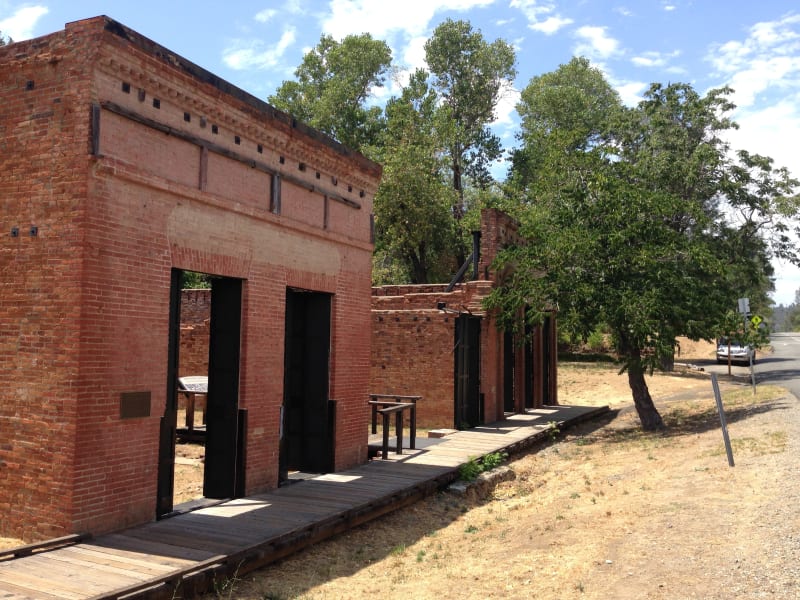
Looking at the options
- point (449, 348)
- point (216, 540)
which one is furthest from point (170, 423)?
point (449, 348)

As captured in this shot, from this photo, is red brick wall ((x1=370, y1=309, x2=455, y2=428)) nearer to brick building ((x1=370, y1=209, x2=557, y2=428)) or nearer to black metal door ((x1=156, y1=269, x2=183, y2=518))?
brick building ((x1=370, y1=209, x2=557, y2=428))

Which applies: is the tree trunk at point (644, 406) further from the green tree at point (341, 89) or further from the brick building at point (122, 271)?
the green tree at point (341, 89)

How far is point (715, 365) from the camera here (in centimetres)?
4434

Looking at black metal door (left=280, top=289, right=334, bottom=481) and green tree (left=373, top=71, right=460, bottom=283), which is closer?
black metal door (left=280, top=289, right=334, bottom=481)

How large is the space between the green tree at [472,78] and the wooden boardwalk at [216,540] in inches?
1446

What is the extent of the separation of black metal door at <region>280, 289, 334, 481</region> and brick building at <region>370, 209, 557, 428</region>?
669 centimetres

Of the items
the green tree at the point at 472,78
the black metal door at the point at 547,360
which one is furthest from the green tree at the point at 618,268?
the green tree at the point at 472,78

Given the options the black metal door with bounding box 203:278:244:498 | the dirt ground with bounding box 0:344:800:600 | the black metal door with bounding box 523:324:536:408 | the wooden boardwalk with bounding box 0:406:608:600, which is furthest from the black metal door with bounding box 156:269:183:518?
the black metal door with bounding box 523:324:536:408

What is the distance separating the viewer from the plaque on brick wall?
7.53 meters

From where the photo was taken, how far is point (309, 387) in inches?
458

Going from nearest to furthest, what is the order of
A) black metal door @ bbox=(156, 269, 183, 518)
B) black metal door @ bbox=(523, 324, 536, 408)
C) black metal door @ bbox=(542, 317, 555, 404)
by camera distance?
black metal door @ bbox=(156, 269, 183, 518) < black metal door @ bbox=(523, 324, 536, 408) < black metal door @ bbox=(542, 317, 555, 404)

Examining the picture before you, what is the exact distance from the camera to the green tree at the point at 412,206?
115 ft

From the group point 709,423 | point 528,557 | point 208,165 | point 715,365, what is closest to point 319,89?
point 715,365

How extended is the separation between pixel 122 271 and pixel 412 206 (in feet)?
91.9
